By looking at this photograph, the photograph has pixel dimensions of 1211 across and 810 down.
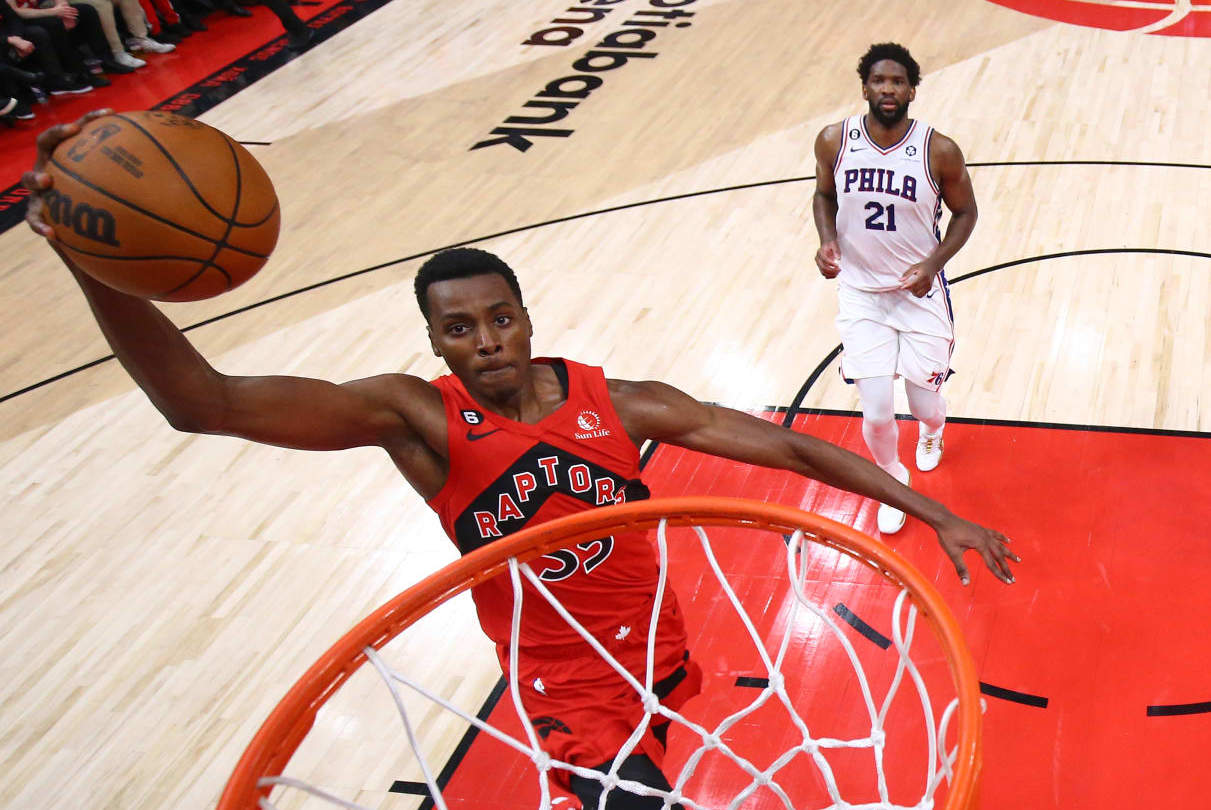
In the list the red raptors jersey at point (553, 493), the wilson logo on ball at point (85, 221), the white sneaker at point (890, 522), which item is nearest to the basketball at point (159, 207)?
the wilson logo on ball at point (85, 221)

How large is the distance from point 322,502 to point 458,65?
5.55m

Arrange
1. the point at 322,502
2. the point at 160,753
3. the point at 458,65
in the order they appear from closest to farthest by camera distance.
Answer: the point at 160,753, the point at 322,502, the point at 458,65

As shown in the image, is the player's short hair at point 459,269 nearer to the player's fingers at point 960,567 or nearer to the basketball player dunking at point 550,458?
the basketball player dunking at point 550,458

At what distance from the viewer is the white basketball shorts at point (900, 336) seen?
175 inches

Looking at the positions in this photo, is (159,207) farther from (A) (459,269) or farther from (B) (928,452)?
(B) (928,452)

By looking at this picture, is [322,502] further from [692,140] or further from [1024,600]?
[692,140]

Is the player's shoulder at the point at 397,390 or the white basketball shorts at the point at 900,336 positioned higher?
the player's shoulder at the point at 397,390

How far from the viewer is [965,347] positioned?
5.67 meters

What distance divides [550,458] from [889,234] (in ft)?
6.81

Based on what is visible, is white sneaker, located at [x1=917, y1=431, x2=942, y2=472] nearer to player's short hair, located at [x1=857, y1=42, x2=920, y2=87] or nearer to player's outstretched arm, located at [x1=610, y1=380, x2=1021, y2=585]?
player's short hair, located at [x1=857, y1=42, x2=920, y2=87]

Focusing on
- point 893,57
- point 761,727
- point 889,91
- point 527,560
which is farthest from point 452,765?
point 893,57

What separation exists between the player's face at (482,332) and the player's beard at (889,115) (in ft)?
6.77

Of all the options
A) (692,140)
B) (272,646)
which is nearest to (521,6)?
(692,140)

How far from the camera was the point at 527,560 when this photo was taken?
9.31 ft
